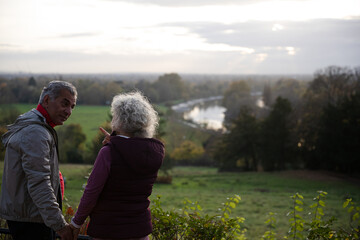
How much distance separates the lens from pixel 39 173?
2129 mm

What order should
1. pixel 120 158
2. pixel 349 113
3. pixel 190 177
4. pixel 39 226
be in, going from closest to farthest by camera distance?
pixel 120 158, pixel 39 226, pixel 349 113, pixel 190 177

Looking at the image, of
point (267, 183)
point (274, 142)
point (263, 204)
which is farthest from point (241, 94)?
point (263, 204)

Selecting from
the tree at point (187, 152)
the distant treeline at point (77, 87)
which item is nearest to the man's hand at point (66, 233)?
the distant treeline at point (77, 87)

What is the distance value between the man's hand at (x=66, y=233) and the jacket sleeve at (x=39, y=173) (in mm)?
78

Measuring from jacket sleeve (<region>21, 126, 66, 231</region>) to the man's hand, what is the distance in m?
0.08

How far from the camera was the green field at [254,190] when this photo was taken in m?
17.7

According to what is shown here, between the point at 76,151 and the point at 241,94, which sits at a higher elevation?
the point at 241,94

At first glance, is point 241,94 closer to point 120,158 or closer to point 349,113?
point 349,113

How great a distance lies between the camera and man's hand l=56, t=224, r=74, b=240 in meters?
2.24

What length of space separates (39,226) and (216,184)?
2706 centimetres

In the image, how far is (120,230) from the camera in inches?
85.8

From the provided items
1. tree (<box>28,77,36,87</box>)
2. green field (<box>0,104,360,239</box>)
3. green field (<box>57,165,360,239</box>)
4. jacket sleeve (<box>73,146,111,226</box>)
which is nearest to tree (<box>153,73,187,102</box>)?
green field (<box>0,104,360,239</box>)

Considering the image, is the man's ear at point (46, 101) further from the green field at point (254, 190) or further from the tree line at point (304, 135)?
the tree line at point (304, 135)

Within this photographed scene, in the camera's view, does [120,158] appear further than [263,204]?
No
